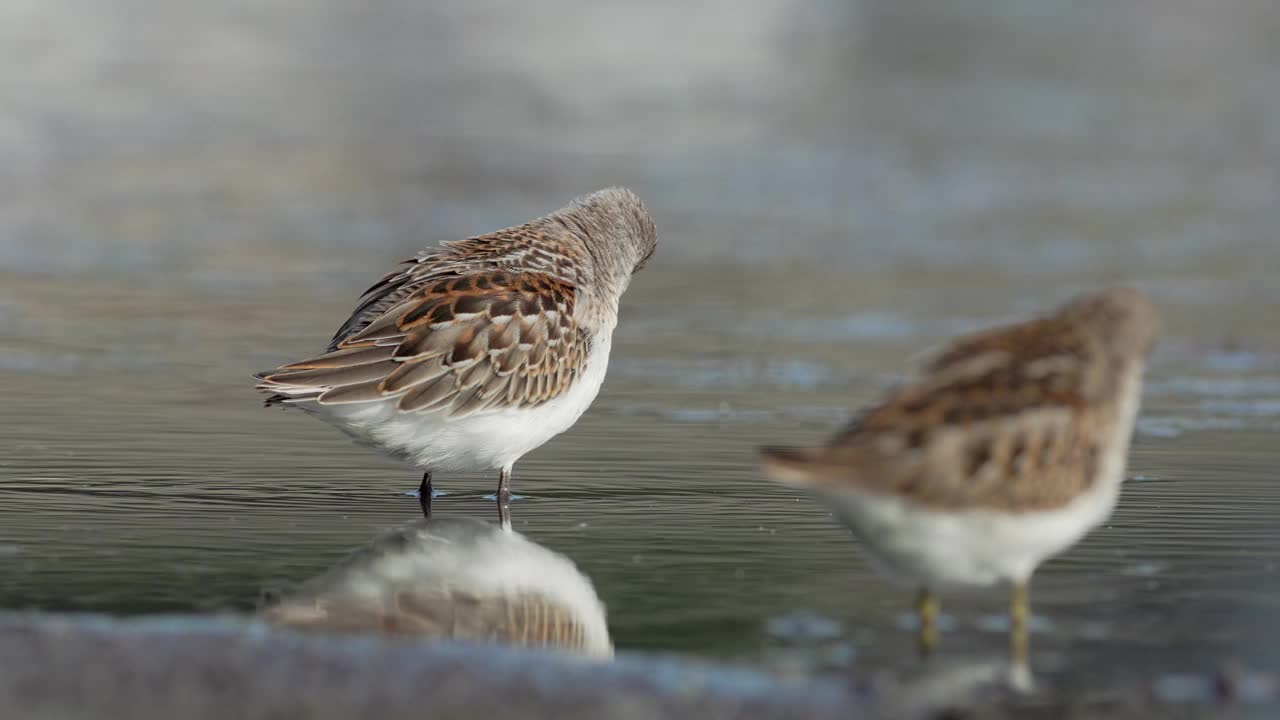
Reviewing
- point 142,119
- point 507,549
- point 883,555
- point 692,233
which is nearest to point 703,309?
point 692,233

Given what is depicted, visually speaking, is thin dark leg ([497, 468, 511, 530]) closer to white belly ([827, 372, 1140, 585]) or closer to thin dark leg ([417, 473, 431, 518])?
thin dark leg ([417, 473, 431, 518])

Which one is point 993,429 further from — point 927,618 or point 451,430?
point 451,430

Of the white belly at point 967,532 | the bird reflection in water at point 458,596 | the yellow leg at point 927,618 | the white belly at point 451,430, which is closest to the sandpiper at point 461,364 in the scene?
the white belly at point 451,430

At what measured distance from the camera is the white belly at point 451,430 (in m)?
9.11

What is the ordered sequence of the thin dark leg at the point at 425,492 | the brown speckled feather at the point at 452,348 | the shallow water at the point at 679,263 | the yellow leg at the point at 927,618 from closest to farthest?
the yellow leg at the point at 927,618
the shallow water at the point at 679,263
the brown speckled feather at the point at 452,348
the thin dark leg at the point at 425,492

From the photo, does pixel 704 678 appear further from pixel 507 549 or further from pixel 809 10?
pixel 809 10

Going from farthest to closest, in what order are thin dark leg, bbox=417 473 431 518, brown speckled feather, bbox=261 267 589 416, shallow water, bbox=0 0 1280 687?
thin dark leg, bbox=417 473 431 518
brown speckled feather, bbox=261 267 589 416
shallow water, bbox=0 0 1280 687

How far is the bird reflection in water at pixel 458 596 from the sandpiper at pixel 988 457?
3.50ft

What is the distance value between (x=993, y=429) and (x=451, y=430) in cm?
380

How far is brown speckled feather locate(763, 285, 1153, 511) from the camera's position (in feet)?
19.7

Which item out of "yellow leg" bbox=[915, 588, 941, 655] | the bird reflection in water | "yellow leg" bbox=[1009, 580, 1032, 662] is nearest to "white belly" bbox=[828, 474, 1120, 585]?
"yellow leg" bbox=[1009, 580, 1032, 662]

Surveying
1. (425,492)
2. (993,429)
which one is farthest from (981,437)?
(425,492)

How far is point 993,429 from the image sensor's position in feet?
20.1

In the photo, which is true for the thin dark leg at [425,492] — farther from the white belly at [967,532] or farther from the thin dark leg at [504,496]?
the white belly at [967,532]
